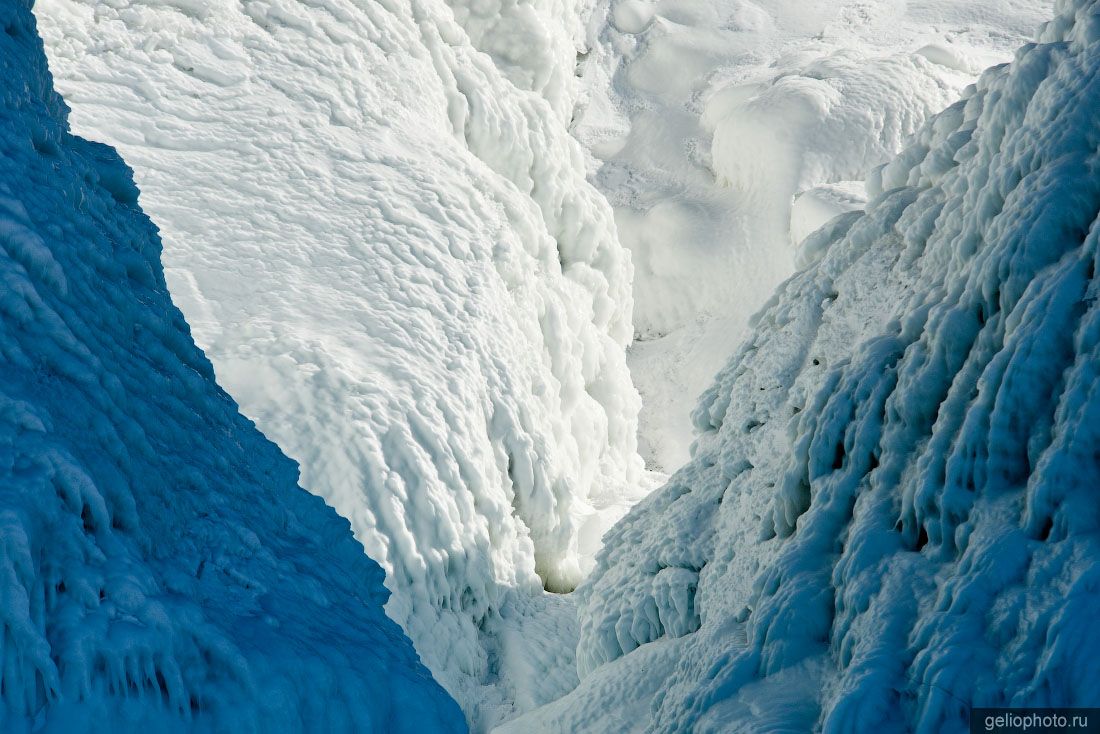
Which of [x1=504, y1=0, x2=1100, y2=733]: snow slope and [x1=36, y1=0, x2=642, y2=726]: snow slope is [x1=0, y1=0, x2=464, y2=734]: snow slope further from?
[x1=36, y1=0, x2=642, y2=726]: snow slope

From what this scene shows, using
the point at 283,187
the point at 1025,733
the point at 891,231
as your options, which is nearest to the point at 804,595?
the point at 1025,733

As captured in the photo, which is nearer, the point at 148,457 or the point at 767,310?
the point at 148,457

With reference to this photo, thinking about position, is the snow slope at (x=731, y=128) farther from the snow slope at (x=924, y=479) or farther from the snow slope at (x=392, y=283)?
the snow slope at (x=924, y=479)

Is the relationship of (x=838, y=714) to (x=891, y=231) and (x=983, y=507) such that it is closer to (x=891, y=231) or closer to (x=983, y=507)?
(x=983, y=507)

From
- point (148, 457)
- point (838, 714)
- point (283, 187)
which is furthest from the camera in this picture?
point (283, 187)

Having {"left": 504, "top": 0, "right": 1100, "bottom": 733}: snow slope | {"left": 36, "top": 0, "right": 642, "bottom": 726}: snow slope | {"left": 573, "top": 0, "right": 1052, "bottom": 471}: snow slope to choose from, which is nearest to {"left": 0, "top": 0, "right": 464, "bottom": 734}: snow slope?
{"left": 504, "top": 0, "right": 1100, "bottom": 733}: snow slope

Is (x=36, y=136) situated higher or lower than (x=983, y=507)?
higher

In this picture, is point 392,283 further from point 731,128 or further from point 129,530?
point 731,128
